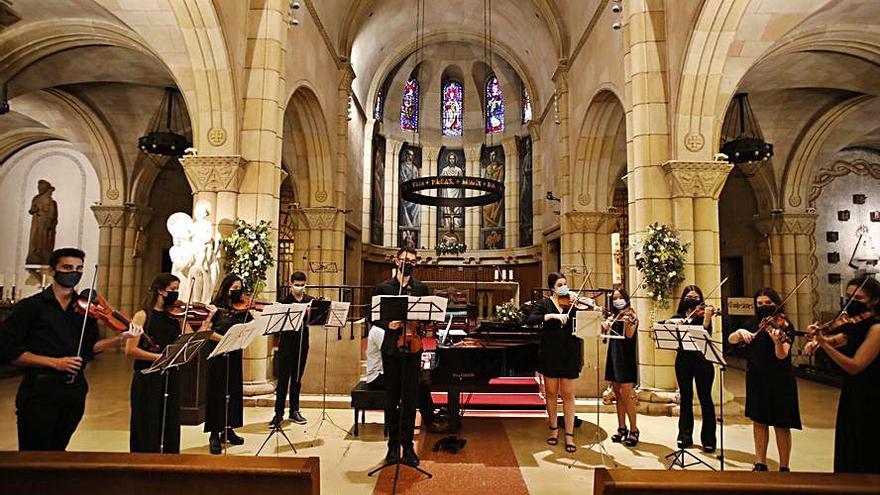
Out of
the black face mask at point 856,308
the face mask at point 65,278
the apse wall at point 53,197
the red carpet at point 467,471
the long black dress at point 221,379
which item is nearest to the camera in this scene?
the face mask at point 65,278

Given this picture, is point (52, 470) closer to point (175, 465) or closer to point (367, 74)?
point (175, 465)

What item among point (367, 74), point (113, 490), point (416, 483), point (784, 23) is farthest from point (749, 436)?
point (367, 74)

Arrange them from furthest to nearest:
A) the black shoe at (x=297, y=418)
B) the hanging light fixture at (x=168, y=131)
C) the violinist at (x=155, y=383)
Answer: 1. the hanging light fixture at (x=168, y=131)
2. the black shoe at (x=297, y=418)
3. the violinist at (x=155, y=383)

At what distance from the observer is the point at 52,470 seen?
6.47 ft

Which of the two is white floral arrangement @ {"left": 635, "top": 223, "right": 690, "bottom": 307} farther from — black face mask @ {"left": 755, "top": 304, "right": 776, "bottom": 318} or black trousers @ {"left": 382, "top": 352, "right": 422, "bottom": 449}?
black trousers @ {"left": 382, "top": 352, "right": 422, "bottom": 449}

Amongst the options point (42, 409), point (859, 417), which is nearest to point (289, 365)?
point (42, 409)

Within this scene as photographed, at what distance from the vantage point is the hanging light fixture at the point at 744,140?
8523mm

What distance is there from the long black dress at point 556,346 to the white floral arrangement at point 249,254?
156 inches

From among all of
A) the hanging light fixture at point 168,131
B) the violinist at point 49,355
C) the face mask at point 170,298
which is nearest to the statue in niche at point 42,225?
the hanging light fixture at point 168,131

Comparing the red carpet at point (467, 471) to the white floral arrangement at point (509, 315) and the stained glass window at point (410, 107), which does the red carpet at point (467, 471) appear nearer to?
the white floral arrangement at point (509, 315)

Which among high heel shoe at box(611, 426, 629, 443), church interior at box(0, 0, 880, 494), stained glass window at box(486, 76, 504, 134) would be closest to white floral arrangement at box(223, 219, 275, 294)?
church interior at box(0, 0, 880, 494)

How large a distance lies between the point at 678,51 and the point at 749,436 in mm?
5136

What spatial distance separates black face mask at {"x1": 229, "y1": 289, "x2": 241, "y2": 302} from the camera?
453 cm

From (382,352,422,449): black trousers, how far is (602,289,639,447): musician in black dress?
1878 mm
